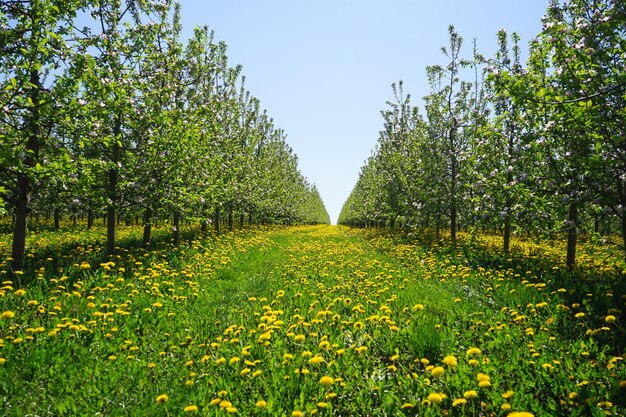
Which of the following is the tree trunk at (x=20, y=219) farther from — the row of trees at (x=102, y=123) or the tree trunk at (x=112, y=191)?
the tree trunk at (x=112, y=191)

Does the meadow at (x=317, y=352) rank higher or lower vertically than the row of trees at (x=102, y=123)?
lower

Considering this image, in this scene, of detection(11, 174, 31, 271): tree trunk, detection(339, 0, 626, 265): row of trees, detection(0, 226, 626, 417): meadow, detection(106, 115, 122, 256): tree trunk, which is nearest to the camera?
detection(0, 226, 626, 417): meadow

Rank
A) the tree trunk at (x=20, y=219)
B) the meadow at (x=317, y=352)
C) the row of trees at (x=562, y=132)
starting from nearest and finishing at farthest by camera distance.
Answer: the meadow at (x=317, y=352) < the row of trees at (x=562, y=132) < the tree trunk at (x=20, y=219)

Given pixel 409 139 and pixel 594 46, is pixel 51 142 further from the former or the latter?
pixel 409 139

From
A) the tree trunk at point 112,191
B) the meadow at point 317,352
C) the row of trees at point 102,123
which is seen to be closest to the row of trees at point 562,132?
the meadow at point 317,352

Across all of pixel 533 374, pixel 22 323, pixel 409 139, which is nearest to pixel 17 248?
pixel 22 323

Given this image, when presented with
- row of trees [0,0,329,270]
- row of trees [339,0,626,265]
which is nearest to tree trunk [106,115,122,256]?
row of trees [0,0,329,270]

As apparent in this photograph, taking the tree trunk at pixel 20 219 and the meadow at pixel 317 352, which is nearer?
the meadow at pixel 317 352

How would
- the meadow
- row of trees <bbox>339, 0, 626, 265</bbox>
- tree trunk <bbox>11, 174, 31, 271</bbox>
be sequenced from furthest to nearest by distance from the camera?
1. tree trunk <bbox>11, 174, 31, 271</bbox>
2. row of trees <bbox>339, 0, 626, 265</bbox>
3. the meadow

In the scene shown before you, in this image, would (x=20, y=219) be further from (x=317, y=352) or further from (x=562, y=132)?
(x=562, y=132)

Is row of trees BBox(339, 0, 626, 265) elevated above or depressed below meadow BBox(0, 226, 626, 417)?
above

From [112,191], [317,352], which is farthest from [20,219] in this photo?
[317,352]

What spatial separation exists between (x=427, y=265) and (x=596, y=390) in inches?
343

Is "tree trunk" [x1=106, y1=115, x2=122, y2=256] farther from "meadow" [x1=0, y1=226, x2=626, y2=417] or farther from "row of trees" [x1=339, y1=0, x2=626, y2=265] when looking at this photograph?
"row of trees" [x1=339, y1=0, x2=626, y2=265]
